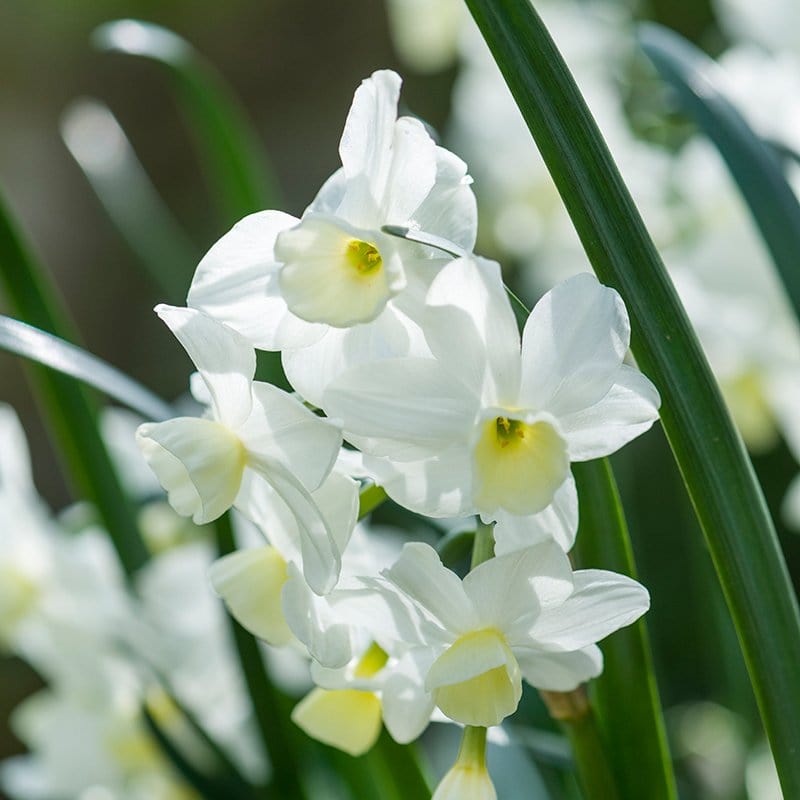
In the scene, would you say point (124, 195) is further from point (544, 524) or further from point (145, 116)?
point (145, 116)

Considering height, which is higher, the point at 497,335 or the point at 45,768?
the point at 497,335

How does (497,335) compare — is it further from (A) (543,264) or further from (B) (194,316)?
(A) (543,264)

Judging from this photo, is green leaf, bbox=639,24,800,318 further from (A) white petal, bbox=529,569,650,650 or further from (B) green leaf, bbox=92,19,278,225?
(B) green leaf, bbox=92,19,278,225

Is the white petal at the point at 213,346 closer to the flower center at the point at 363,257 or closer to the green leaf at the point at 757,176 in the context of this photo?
the flower center at the point at 363,257

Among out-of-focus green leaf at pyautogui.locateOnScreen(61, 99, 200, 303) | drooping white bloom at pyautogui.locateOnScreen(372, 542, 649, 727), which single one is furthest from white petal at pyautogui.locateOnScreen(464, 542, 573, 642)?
out-of-focus green leaf at pyautogui.locateOnScreen(61, 99, 200, 303)

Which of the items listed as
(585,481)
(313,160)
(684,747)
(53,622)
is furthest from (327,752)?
(313,160)

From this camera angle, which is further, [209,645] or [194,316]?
[209,645]

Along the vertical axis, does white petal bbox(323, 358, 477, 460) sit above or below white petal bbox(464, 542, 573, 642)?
above

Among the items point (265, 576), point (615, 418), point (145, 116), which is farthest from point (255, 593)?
point (145, 116)
